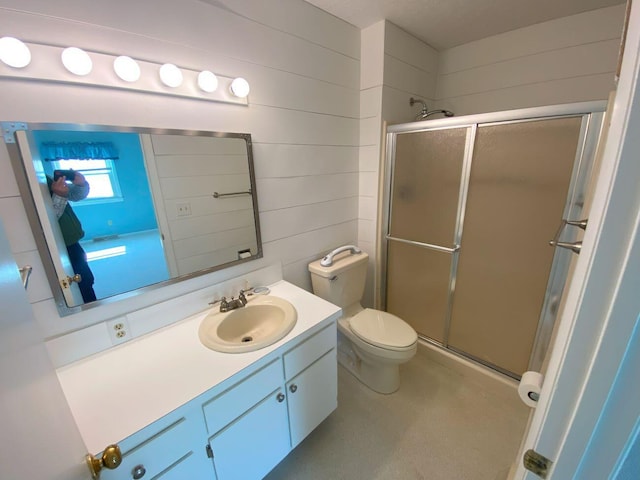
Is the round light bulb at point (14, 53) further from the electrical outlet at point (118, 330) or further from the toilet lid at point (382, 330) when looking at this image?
the toilet lid at point (382, 330)

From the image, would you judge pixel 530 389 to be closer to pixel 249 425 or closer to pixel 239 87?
pixel 249 425

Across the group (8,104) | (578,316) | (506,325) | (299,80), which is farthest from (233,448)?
(299,80)

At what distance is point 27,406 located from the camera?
0.43 meters

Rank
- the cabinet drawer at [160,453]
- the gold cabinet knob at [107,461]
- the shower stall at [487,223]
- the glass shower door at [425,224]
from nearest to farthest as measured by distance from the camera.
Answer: the gold cabinet knob at [107,461], the cabinet drawer at [160,453], the shower stall at [487,223], the glass shower door at [425,224]

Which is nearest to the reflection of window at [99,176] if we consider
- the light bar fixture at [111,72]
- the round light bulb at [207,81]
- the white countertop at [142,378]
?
the light bar fixture at [111,72]

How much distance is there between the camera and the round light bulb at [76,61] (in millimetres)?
883

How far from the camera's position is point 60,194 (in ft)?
3.09

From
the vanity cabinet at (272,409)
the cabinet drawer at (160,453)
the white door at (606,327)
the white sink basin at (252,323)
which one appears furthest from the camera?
the white sink basin at (252,323)

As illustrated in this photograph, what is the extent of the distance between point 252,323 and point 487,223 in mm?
1505

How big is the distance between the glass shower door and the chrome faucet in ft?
4.07

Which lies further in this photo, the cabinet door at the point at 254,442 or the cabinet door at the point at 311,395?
the cabinet door at the point at 311,395

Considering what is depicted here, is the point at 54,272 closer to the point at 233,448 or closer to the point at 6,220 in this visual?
the point at 6,220

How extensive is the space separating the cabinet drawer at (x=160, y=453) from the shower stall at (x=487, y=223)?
5.49ft

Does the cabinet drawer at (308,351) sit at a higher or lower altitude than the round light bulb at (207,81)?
lower
